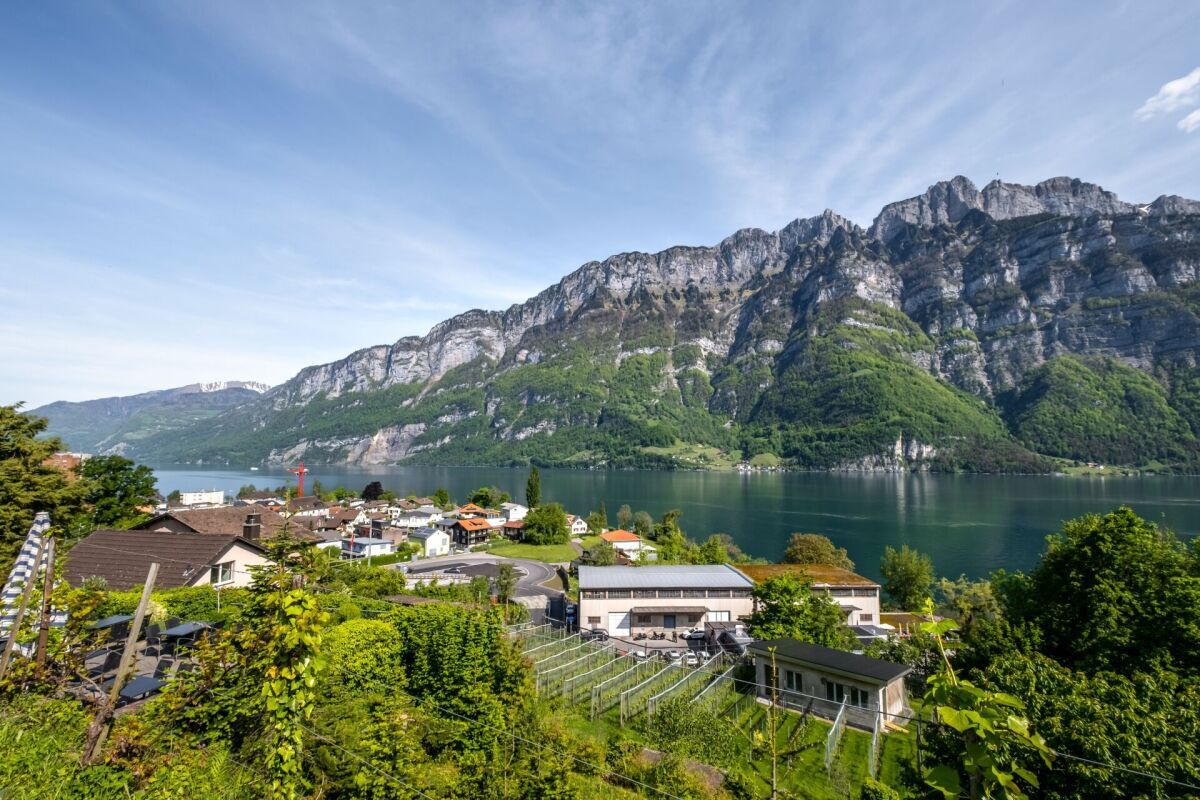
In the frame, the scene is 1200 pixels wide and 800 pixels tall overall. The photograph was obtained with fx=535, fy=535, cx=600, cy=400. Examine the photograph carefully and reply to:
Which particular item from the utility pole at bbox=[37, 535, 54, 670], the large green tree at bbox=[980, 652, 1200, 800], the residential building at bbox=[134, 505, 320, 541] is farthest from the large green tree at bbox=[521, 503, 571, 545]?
the utility pole at bbox=[37, 535, 54, 670]

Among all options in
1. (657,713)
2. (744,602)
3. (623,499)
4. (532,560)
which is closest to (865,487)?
(623,499)

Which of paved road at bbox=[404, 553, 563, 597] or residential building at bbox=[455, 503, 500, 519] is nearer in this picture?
paved road at bbox=[404, 553, 563, 597]

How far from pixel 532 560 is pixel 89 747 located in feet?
174

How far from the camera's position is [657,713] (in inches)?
608

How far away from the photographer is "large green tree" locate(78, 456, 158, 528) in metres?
37.2

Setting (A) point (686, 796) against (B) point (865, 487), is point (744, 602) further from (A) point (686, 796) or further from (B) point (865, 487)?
(B) point (865, 487)

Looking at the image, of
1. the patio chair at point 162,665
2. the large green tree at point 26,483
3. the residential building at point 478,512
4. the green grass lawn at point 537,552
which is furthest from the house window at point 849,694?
the residential building at point 478,512

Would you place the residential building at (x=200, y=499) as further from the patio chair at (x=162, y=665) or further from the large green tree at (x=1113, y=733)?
the large green tree at (x=1113, y=733)

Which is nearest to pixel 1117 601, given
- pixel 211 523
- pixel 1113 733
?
pixel 1113 733

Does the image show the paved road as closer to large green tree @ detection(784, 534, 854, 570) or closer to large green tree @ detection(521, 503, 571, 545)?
large green tree @ detection(521, 503, 571, 545)

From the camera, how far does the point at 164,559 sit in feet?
79.0

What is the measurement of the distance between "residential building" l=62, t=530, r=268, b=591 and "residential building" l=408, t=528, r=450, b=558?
114 feet

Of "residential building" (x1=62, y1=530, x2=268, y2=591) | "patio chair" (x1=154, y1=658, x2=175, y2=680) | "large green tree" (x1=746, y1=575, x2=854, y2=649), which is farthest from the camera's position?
"large green tree" (x1=746, y1=575, x2=854, y2=649)

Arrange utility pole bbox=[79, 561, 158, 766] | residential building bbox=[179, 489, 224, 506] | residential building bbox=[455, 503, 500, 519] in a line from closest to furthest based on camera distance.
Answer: utility pole bbox=[79, 561, 158, 766] < residential building bbox=[455, 503, 500, 519] < residential building bbox=[179, 489, 224, 506]
